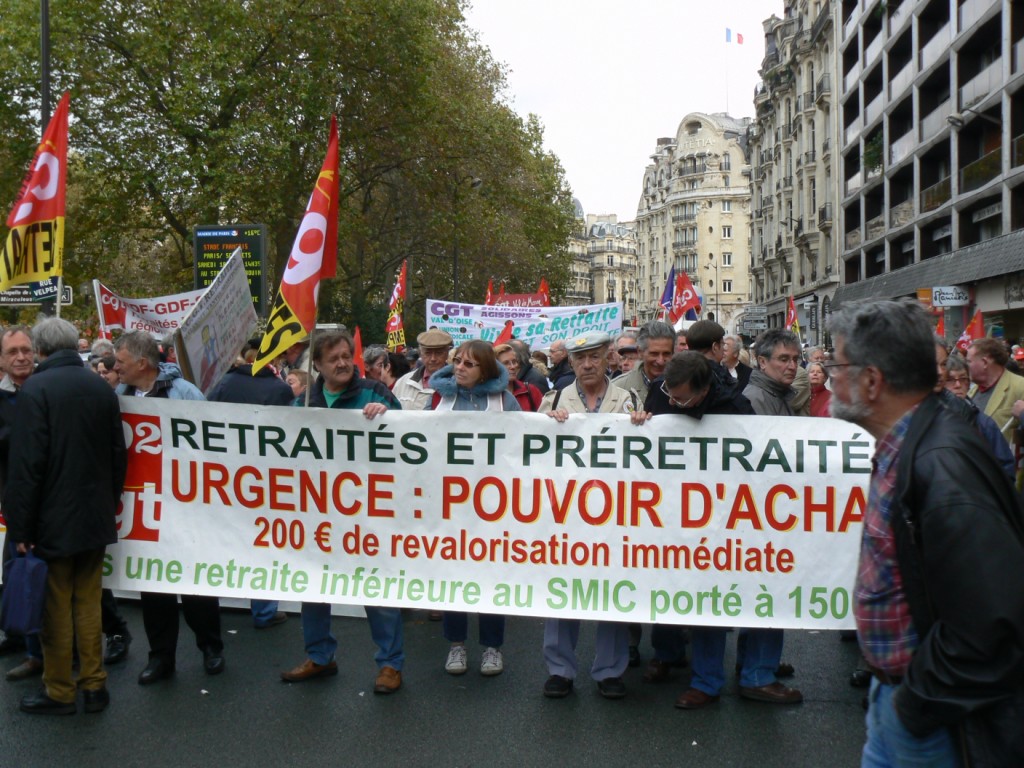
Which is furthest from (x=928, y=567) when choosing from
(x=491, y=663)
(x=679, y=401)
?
(x=491, y=663)

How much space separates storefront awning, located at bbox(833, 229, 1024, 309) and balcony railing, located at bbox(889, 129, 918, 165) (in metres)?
4.09

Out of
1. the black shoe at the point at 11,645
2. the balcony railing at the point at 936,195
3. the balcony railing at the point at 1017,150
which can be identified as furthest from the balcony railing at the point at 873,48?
the black shoe at the point at 11,645

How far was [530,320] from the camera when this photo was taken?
55.0 ft

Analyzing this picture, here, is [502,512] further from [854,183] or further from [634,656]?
[854,183]

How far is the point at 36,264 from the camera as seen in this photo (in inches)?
260

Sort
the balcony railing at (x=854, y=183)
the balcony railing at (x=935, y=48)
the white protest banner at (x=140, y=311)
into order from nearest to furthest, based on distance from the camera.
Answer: the white protest banner at (x=140, y=311) → the balcony railing at (x=935, y=48) → the balcony railing at (x=854, y=183)

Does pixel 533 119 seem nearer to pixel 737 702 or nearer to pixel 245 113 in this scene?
pixel 245 113

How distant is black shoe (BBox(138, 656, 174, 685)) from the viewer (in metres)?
5.62

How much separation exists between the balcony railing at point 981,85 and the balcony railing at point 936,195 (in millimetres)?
2539

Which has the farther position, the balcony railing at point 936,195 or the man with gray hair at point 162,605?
the balcony railing at point 936,195

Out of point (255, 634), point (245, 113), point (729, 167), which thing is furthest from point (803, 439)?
point (729, 167)

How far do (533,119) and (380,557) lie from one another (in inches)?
1653

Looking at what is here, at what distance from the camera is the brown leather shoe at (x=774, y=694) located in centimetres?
528

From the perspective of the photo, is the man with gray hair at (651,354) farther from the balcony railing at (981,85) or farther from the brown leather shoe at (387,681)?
the balcony railing at (981,85)
